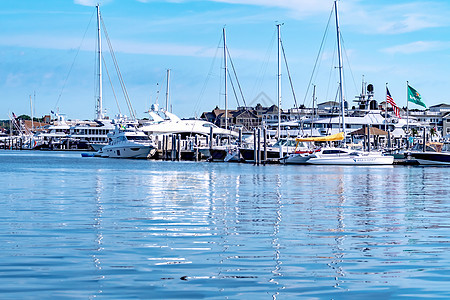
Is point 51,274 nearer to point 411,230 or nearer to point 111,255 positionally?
point 111,255

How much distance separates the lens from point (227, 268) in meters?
13.1

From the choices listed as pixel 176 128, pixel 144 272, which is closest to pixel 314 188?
pixel 144 272

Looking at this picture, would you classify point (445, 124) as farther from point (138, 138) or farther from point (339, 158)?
point (339, 158)

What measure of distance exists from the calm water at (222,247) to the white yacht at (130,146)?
6228 centimetres

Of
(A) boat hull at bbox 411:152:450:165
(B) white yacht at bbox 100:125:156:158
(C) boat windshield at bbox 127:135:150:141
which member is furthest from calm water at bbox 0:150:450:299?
(C) boat windshield at bbox 127:135:150:141

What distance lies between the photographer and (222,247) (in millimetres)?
15680

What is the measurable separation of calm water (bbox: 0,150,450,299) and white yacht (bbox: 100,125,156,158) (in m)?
62.3

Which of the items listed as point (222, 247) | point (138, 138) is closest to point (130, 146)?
point (138, 138)

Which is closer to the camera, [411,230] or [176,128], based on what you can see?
[411,230]

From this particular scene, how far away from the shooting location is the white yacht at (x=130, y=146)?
9212cm

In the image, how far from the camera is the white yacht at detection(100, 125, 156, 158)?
9212cm

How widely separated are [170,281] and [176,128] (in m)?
92.3

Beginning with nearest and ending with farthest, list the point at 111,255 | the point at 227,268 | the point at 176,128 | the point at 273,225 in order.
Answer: the point at 227,268
the point at 111,255
the point at 273,225
the point at 176,128

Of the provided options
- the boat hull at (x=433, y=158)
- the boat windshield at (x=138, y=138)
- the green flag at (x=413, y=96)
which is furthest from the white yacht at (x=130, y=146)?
the boat hull at (x=433, y=158)
